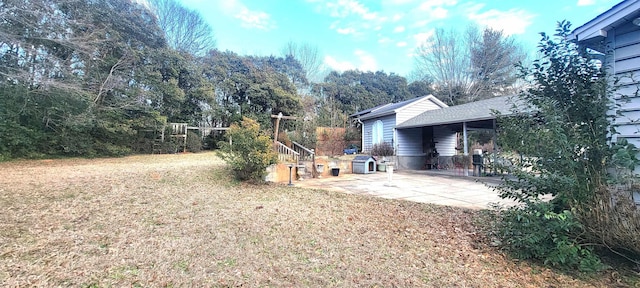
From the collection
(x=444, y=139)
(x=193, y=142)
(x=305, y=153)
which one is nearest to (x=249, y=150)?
(x=305, y=153)

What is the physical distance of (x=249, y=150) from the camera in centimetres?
724

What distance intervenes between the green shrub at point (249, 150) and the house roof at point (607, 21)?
6.25 m

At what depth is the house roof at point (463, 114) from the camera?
9.92 meters

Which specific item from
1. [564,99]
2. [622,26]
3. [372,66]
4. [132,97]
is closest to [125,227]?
[564,99]

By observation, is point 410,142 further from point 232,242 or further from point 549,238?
point 232,242

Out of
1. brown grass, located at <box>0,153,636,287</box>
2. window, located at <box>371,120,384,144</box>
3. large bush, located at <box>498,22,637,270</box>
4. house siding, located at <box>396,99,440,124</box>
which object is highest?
house siding, located at <box>396,99,440,124</box>

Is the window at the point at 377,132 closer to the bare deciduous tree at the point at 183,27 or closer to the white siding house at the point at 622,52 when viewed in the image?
the white siding house at the point at 622,52

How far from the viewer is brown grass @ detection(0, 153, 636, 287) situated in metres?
2.54

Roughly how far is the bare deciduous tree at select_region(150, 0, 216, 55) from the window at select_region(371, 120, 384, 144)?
53.8 feet

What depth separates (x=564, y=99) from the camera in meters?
3.11

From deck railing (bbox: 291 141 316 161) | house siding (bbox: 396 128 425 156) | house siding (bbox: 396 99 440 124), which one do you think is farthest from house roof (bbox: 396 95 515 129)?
deck railing (bbox: 291 141 316 161)

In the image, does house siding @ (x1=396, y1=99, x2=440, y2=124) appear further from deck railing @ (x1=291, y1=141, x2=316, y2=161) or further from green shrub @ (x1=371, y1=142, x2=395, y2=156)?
deck railing @ (x1=291, y1=141, x2=316, y2=161)

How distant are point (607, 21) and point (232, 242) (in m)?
5.15

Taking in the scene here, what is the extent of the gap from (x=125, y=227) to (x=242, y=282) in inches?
97.4
